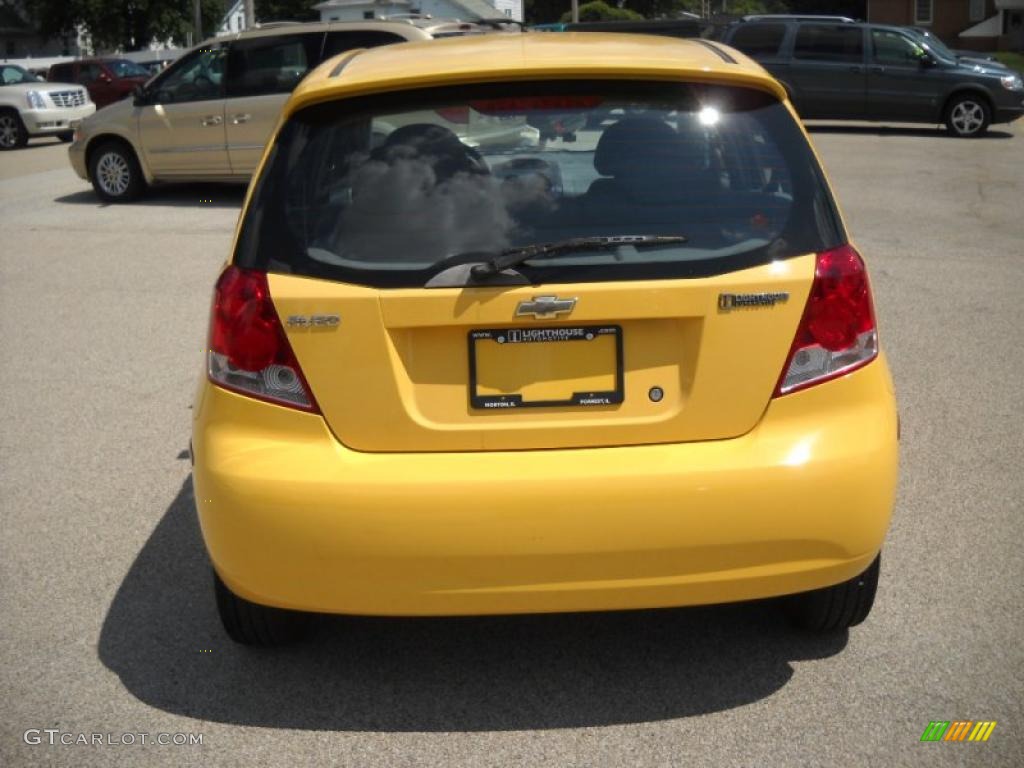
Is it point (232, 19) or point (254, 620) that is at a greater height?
point (254, 620)

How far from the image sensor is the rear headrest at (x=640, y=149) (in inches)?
147

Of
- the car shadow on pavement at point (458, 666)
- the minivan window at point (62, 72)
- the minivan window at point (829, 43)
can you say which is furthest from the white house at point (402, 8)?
the car shadow on pavement at point (458, 666)

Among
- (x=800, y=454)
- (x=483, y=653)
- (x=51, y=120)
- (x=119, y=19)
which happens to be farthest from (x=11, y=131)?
(x=119, y=19)

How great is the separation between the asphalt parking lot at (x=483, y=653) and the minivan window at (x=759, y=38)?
17.5 m

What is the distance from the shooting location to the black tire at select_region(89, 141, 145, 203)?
52.0ft

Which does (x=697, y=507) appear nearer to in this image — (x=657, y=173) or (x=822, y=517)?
(x=822, y=517)

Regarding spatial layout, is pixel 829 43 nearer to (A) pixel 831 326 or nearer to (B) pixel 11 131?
(B) pixel 11 131

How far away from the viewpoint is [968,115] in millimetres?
22734

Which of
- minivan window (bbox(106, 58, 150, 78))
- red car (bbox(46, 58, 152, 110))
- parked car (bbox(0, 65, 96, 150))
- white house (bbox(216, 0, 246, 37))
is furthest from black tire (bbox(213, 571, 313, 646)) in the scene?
white house (bbox(216, 0, 246, 37))

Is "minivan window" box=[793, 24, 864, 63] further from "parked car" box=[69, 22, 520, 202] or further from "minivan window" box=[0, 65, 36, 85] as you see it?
"minivan window" box=[0, 65, 36, 85]

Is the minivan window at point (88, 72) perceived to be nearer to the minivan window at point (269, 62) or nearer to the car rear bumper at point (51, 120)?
the car rear bumper at point (51, 120)

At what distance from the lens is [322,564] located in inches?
141

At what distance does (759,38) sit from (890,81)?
8.45ft

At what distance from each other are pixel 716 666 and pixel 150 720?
162cm
